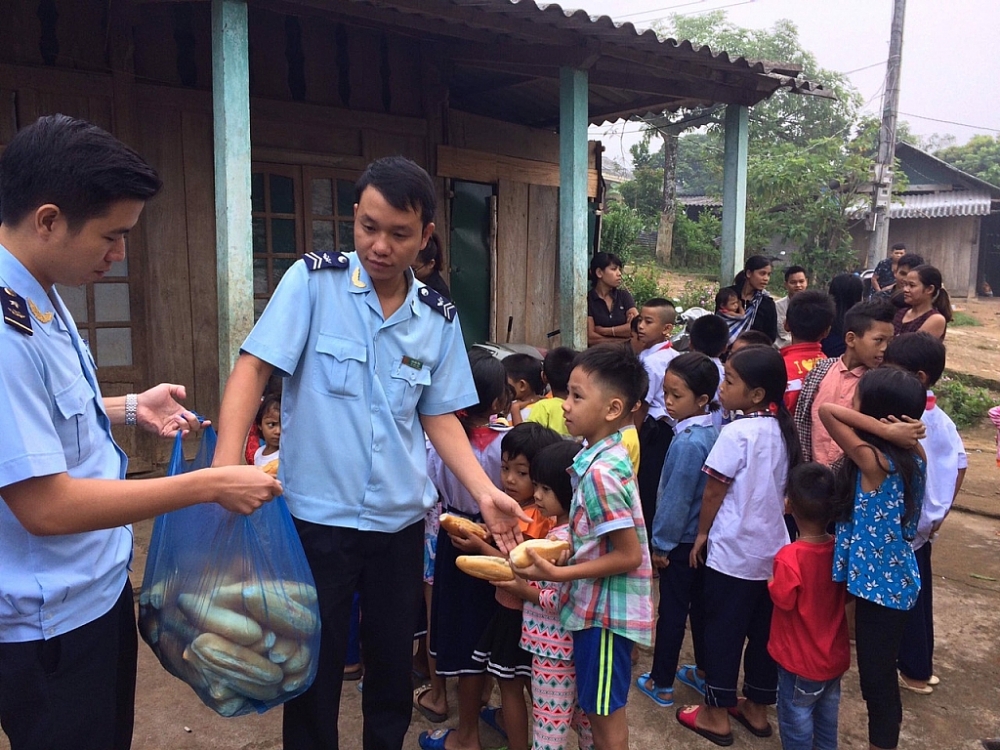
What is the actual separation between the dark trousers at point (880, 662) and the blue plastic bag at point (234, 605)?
5.67ft

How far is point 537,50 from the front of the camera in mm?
5309

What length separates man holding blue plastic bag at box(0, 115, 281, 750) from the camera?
126 cm

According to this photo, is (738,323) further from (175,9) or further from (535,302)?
(175,9)

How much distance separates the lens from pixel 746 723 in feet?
9.16

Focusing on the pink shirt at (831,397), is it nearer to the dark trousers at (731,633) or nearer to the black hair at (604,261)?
the dark trousers at (731,633)

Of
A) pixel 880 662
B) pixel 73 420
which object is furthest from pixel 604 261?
pixel 73 420

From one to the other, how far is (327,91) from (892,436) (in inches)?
193

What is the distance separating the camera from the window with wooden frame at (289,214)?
5.68m

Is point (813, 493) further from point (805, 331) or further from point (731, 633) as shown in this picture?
point (805, 331)

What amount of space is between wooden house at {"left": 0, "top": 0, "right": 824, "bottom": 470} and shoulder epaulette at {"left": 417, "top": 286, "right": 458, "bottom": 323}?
7.91 feet

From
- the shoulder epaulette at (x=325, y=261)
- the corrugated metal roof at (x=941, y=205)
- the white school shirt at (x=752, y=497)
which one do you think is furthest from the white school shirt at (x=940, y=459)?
the corrugated metal roof at (x=941, y=205)

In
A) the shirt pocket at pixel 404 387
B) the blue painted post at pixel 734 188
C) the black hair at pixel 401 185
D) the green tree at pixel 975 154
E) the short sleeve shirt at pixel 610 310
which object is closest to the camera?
the black hair at pixel 401 185

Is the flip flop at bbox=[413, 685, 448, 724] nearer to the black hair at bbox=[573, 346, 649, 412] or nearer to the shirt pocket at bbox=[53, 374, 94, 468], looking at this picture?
the black hair at bbox=[573, 346, 649, 412]

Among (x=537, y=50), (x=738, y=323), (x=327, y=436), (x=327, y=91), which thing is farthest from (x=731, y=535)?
(x=327, y=91)
